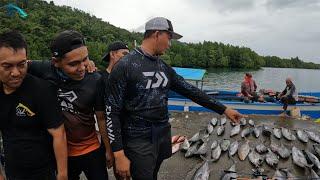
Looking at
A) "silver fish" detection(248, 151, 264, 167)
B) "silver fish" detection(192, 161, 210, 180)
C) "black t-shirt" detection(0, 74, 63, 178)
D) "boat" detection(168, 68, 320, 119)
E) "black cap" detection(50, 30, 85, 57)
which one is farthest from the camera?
"boat" detection(168, 68, 320, 119)

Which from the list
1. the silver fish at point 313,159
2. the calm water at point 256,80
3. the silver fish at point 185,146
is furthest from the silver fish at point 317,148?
the calm water at point 256,80

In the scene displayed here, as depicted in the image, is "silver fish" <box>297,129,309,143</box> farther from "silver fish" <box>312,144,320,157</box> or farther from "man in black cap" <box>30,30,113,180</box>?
"man in black cap" <box>30,30,113,180</box>

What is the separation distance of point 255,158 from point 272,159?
344mm

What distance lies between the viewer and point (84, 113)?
2906 millimetres

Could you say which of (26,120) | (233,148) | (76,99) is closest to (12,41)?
(26,120)

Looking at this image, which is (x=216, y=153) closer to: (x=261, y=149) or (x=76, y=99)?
(x=261, y=149)

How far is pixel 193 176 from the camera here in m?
5.92

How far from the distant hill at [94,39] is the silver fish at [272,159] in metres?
24.5

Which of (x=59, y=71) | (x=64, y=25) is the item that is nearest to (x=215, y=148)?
(x=59, y=71)

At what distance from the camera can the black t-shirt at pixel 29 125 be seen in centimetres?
236

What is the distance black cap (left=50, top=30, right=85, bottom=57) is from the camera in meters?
2.64

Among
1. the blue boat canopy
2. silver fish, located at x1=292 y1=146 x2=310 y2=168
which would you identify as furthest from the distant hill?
silver fish, located at x1=292 y1=146 x2=310 y2=168

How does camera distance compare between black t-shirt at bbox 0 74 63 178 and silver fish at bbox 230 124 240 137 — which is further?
silver fish at bbox 230 124 240 137

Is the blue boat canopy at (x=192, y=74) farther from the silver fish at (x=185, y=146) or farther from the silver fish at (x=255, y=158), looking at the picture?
the silver fish at (x=255, y=158)
